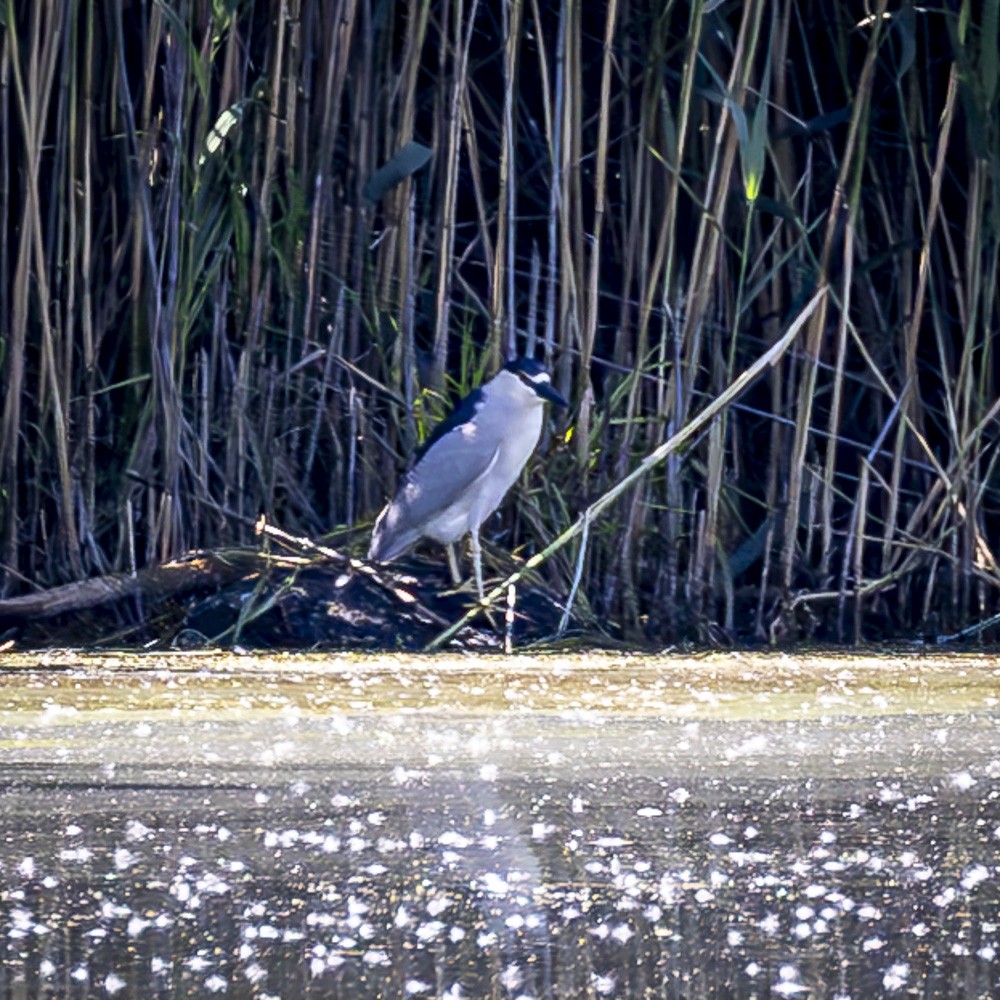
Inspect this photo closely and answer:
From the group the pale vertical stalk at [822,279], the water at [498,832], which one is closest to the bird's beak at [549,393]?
the pale vertical stalk at [822,279]

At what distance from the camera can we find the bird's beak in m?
5.14

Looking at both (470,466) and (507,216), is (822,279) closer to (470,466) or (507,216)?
(507,216)

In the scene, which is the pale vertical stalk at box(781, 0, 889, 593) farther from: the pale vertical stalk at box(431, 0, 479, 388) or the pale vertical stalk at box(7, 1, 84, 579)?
the pale vertical stalk at box(7, 1, 84, 579)

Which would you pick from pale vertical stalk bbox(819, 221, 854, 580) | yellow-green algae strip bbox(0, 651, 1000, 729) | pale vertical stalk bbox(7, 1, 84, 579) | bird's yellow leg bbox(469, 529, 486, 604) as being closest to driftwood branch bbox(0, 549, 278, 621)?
pale vertical stalk bbox(7, 1, 84, 579)

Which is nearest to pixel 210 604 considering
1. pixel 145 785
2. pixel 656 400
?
pixel 656 400

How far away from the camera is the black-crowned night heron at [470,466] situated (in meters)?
5.04

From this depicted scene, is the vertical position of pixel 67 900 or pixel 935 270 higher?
pixel 935 270

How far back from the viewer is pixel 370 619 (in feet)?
16.2

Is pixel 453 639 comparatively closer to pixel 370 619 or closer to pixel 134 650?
pixel 370 619

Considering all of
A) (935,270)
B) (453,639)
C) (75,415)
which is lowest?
(453,639)

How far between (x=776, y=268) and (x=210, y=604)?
152 centimetres

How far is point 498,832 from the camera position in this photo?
268 cm

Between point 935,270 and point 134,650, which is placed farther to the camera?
point 935,270

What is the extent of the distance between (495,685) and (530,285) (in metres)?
1.59
